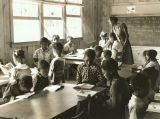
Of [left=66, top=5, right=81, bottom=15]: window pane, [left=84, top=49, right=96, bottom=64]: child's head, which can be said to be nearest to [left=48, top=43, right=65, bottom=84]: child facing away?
[left=84, top=49, right=96, bottom=64]: child's head

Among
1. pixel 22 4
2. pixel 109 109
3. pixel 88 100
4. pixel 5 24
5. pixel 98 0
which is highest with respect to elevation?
pixel 98 0

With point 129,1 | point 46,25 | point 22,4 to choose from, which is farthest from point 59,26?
point 129,1

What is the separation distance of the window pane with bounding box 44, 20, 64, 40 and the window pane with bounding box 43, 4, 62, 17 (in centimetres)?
21

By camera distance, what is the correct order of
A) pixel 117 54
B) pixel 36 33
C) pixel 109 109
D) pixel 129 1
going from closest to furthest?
pixel 109 109 → pixel 117 54 → pixel 36 33 → pixel 129 1

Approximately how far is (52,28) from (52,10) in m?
0.56

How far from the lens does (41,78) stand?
3.95 m

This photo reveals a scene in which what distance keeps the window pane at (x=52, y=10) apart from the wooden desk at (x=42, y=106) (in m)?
4.73

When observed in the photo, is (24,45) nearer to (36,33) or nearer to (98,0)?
(36,33)

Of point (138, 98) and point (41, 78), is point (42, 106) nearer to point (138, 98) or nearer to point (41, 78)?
point (41, 78)

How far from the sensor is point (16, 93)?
12.4 ft

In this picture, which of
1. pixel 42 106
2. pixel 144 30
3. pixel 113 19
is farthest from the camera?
pixel 144 30

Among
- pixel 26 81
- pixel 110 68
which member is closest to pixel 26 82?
pixel 26 81

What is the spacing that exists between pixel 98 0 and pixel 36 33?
4183 mm

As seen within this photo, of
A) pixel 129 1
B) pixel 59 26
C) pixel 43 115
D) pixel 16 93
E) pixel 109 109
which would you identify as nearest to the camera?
pixel 43 115
